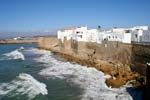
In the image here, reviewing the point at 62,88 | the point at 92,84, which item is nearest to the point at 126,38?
the point at 92,84

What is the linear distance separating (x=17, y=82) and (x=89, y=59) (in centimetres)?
1364

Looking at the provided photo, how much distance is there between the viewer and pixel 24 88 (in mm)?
22266

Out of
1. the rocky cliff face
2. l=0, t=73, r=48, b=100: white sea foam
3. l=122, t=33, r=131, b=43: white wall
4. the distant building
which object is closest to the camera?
l=0, t=73, r=48, b=100: white sea foam

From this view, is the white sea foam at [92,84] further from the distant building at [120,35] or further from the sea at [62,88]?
the distant building at [120,35]

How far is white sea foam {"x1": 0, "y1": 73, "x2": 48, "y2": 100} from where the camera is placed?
20.5 meters

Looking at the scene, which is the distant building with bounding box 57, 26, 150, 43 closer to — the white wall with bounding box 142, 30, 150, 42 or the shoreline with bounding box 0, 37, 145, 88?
the white wall with bounding box 142, 30, 150, 42

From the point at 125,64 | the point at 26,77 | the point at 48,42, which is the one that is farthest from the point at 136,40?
the point at 48,42

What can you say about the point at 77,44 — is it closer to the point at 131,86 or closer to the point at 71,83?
the point at 71,83

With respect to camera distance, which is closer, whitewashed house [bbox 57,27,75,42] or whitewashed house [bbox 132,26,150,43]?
whitewashed house [bbox 132,26,150,43]

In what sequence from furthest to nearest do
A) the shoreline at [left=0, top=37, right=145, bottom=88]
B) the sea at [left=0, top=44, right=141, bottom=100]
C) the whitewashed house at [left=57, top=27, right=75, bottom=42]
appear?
the whitewashed house at [left=57, top=27, right=75, bottom=42], the shoreline at [left=0, top=37, right=145, bottom=88], the sea at [left=0, top=44, right=141, bottom=100]

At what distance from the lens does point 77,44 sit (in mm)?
42750

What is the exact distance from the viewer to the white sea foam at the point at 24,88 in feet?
67.3

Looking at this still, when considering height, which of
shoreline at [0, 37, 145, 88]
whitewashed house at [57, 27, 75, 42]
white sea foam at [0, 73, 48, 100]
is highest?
whitewashed house at [57, 27, 75, 42]

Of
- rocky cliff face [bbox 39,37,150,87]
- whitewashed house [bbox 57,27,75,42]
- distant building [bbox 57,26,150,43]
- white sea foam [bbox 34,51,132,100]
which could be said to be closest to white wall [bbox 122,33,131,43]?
distant building [bbox 57,26,150,43]
